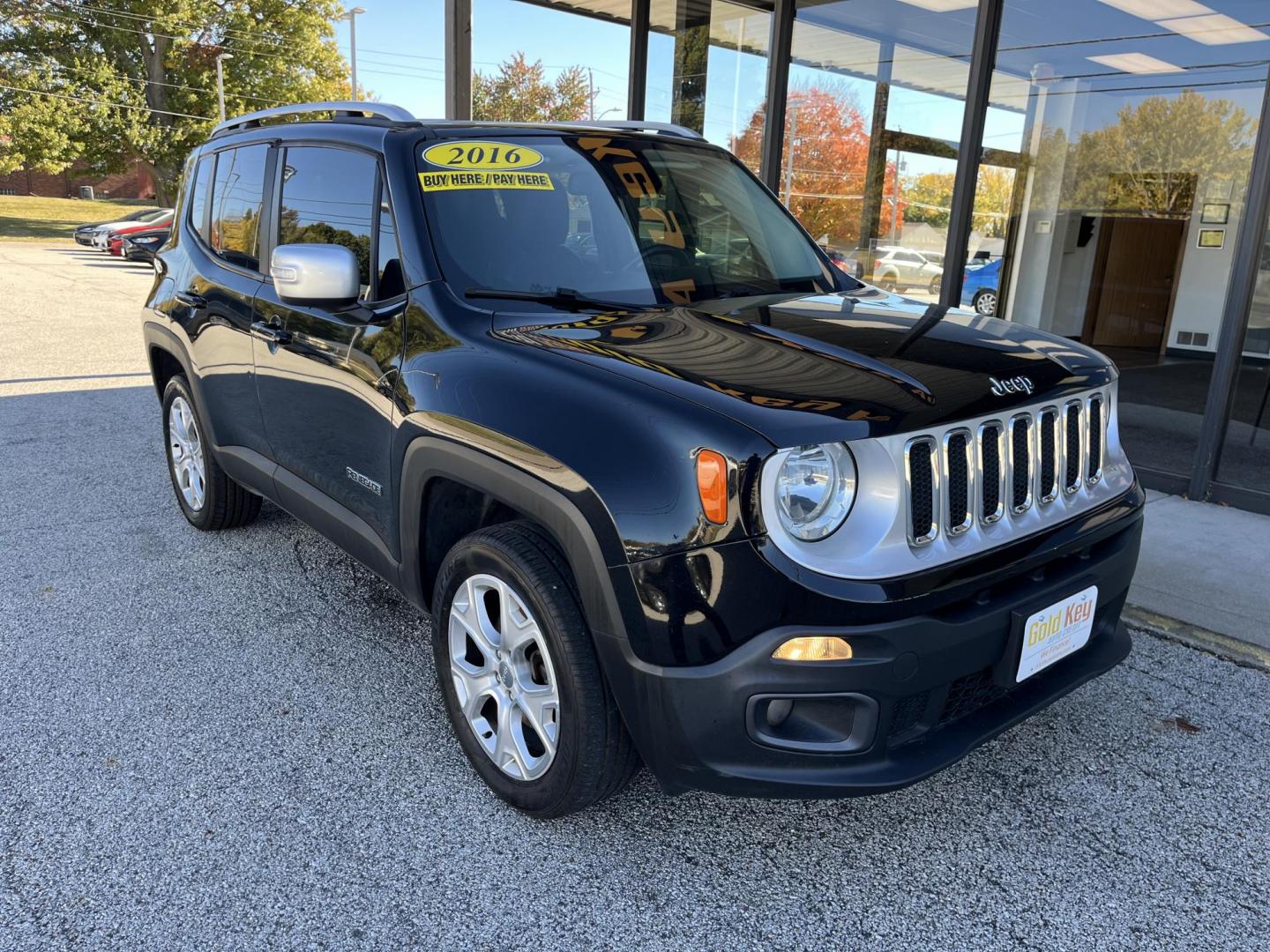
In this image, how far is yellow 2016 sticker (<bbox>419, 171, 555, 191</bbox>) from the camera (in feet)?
9.89

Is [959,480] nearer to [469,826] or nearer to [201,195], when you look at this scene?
[469,826]

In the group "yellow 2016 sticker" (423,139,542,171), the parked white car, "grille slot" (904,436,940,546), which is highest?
"yellow 2016 sticker" (423,139,542,171)

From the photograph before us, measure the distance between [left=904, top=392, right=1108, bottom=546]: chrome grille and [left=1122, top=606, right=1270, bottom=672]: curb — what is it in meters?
1.40

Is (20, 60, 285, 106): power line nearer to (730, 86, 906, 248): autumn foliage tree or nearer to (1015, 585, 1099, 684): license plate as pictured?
(730, 86, 906, 248): autumn foliage tree

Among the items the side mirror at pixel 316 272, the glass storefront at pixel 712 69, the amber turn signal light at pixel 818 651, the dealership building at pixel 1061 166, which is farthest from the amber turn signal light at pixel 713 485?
the glass storefront at pixel 712 69

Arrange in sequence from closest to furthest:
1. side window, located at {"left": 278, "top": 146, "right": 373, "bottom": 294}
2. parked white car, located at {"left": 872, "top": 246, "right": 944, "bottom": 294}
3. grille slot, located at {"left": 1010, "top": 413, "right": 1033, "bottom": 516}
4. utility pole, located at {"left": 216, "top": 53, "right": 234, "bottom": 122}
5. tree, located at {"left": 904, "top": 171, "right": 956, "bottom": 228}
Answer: grille slot, located at {"left": 1010, "top": 413, "right": 1033, "bottom": 516} → side window, located at {"left": 278, "top": 146, "right": 373, "bottom": 294} → tree, located at {"left": 904, "top": 171, "right": 956, "bottom": 228} → parked white car, located at {"left": 872, "top": 246, "right": 944, "bottom": 294} → utility pole, located at {"left": 216, "top": 53, "right": 234, "bottom": 122}

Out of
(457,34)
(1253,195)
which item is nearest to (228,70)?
(457,34)

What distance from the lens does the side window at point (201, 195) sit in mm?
4434

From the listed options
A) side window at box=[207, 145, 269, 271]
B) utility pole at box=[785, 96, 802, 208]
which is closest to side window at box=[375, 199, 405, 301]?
side window at box=[207, 145, 269, 271]

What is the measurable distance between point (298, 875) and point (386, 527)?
105 cm

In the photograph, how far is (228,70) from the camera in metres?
36.1

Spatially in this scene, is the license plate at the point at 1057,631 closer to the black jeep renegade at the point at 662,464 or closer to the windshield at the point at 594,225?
the black jeep renegade at the point at 662,464

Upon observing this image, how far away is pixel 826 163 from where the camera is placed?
26.7 feet

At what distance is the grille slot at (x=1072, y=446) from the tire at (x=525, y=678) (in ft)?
4.57
